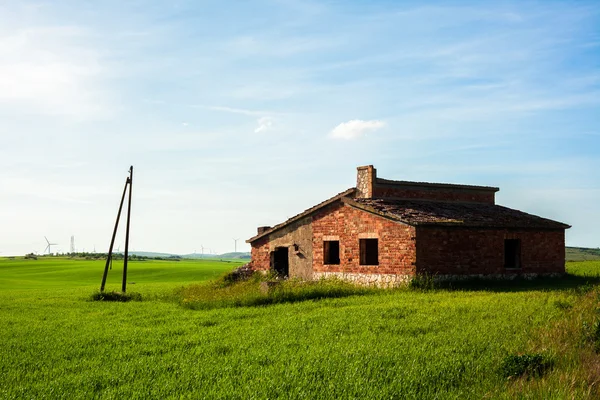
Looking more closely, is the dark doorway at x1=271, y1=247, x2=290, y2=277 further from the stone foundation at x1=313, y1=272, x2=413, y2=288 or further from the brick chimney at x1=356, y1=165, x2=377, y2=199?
the brick chimney at x1=356, y1=165, x2=377, y2=199

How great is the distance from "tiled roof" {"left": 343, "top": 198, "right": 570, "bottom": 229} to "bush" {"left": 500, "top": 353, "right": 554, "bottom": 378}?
40.4ft

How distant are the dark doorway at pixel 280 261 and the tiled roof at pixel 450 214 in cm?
596

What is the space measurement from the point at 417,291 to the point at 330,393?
1302 cm

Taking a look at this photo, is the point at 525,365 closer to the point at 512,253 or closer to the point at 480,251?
the point at 480,251

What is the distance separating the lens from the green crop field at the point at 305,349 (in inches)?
338

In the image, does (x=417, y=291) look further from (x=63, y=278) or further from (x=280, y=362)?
(x=63, y=278)

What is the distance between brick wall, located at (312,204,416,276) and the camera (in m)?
22.3

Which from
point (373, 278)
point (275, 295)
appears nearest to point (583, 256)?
point (373, 278)

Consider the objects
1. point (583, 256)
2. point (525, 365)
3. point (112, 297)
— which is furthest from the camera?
point (583, 256)

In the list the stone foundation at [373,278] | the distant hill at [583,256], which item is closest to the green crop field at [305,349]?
the stone foundation at [373,278]

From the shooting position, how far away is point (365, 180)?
26.7 metres

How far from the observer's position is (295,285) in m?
21.8

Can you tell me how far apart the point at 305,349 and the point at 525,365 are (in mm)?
3871

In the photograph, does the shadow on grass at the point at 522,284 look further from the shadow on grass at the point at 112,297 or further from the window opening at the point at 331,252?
the shadow on grass at the point at 112,297
